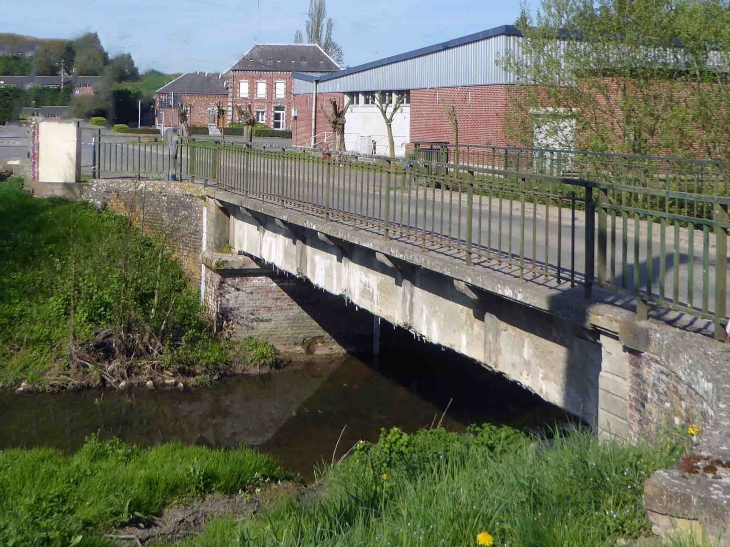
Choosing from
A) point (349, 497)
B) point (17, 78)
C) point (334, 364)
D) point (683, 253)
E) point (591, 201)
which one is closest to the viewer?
point (349, 497)

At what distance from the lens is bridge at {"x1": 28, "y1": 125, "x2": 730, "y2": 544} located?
5508 mm

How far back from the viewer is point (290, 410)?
15.3 metres

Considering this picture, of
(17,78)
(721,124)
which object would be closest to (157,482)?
(721,124)

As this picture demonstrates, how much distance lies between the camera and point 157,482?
9297mm

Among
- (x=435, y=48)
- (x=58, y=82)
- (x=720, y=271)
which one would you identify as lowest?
(x=720, y=271)

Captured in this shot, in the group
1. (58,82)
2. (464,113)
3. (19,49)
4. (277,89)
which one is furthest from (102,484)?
(277,89)

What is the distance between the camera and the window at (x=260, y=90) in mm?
61875

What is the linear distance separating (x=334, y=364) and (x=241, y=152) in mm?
5284

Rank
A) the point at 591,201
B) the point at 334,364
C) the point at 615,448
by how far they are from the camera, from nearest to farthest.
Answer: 1. the point at 615,448
2. the point at 591,201
3. the point at 334,364

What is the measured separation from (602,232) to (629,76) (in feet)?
43.7

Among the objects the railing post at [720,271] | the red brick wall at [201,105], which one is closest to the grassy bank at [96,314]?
the railing post at [720,271]

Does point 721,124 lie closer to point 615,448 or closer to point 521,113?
point 521,113

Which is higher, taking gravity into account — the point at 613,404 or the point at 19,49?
the point at 19,49

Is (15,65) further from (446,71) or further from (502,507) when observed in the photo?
(502,507)
